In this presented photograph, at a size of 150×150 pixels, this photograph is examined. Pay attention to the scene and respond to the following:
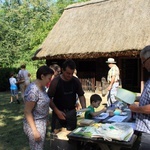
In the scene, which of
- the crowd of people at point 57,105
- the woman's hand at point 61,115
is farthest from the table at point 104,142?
the woman's hand at point 61,115

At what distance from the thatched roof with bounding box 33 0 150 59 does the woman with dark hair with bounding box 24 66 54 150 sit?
23.6 feet

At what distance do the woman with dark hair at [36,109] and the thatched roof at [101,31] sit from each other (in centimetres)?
719

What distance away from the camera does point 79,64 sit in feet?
43.2

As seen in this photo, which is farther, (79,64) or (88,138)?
(79,64)

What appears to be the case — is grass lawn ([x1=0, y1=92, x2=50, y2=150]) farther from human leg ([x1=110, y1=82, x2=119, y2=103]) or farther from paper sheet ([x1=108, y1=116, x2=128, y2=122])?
human leg ([x1=110, y1=82, x2=119, y2=103])

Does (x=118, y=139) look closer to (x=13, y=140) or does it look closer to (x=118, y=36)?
(x=13, y=140)

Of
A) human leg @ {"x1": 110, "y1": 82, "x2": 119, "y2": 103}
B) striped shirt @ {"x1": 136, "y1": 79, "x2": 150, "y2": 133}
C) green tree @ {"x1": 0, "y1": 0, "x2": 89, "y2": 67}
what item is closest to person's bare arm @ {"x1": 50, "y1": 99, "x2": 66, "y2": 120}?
striped shirt @ {"x1": 136, "y1": 79, "x2": 150, "y2": 133}

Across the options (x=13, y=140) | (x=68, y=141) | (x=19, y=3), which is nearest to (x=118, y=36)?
(x=13, y=140)

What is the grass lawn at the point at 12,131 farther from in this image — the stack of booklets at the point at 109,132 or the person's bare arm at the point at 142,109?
the person's bare arm at the point at 142,109

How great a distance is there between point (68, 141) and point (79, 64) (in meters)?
10.5

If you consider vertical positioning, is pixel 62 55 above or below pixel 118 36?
below

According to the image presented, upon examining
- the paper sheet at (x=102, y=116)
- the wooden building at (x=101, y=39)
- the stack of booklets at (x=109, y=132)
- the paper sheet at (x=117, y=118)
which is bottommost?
the paper sheet at (x=117, y=118)

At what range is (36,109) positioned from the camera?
2.80m

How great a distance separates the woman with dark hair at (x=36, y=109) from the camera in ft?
8.86
